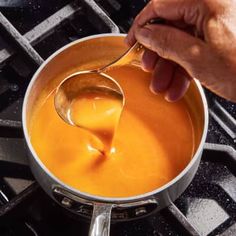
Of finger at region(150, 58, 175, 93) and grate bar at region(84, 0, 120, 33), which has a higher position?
grate bar at region(84, 0, 120, 33)

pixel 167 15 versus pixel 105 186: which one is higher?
pixel 167 15

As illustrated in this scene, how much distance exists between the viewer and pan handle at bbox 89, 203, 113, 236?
68 cm

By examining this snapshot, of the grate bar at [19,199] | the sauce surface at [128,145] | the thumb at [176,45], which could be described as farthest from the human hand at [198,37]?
the grate bar at [19,199]

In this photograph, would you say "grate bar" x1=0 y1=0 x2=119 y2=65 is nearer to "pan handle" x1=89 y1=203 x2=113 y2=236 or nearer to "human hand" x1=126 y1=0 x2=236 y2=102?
"human hand" x1=126 y1=0 x2=236 y2=102

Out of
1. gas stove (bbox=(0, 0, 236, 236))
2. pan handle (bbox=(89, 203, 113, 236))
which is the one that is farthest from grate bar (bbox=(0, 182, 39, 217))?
pan handle (bbox=(89, 203, 113, 236))

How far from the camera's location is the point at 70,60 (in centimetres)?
89

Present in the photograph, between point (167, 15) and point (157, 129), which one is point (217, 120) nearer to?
point (157, 129)

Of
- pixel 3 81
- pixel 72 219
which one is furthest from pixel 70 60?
pixel 72 219

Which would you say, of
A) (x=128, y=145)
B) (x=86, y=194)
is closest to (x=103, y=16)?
(x=128, y=145)

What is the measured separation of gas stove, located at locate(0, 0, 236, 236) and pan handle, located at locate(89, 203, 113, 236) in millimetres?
117

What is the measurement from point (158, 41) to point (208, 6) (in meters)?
0.07

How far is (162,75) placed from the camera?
0.85 m

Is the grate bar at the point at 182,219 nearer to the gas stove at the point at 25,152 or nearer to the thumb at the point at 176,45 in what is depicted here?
the gas stove at the point at 25,152

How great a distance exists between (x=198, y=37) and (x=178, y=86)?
12cm
